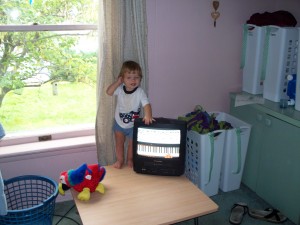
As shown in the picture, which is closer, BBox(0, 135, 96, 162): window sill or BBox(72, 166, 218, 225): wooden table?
BBox(72, 166, 218, 225): wooden table

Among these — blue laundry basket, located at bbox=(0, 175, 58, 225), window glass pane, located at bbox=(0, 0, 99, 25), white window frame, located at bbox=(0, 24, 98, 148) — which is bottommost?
blue laundry basket, located at bbox=(0, 175, 58, 225)

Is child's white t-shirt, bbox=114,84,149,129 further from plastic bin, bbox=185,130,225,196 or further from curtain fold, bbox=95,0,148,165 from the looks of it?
plastic bin, bbox=185,130,225,196

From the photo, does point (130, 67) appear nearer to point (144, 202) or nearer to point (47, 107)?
point (47, 107)

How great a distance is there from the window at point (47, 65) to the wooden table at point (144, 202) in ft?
2.23

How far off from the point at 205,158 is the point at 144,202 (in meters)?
0.70

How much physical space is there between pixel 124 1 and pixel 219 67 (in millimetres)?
941

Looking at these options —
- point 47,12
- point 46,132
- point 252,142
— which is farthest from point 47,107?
point 252,142

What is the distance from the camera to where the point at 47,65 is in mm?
2146

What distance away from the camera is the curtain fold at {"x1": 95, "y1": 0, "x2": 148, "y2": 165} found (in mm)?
1966

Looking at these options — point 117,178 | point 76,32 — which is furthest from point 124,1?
point 117,178

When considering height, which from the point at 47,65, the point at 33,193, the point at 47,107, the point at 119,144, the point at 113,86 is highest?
the point at 47,65

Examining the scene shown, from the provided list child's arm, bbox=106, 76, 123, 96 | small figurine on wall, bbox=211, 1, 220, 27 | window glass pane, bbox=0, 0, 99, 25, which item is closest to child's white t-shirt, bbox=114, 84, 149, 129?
child's arm, bbox=106, 76, 123, 96

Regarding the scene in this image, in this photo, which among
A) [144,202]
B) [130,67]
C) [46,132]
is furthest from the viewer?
[46,132]

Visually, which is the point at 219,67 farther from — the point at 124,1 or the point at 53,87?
the point at 53,87
